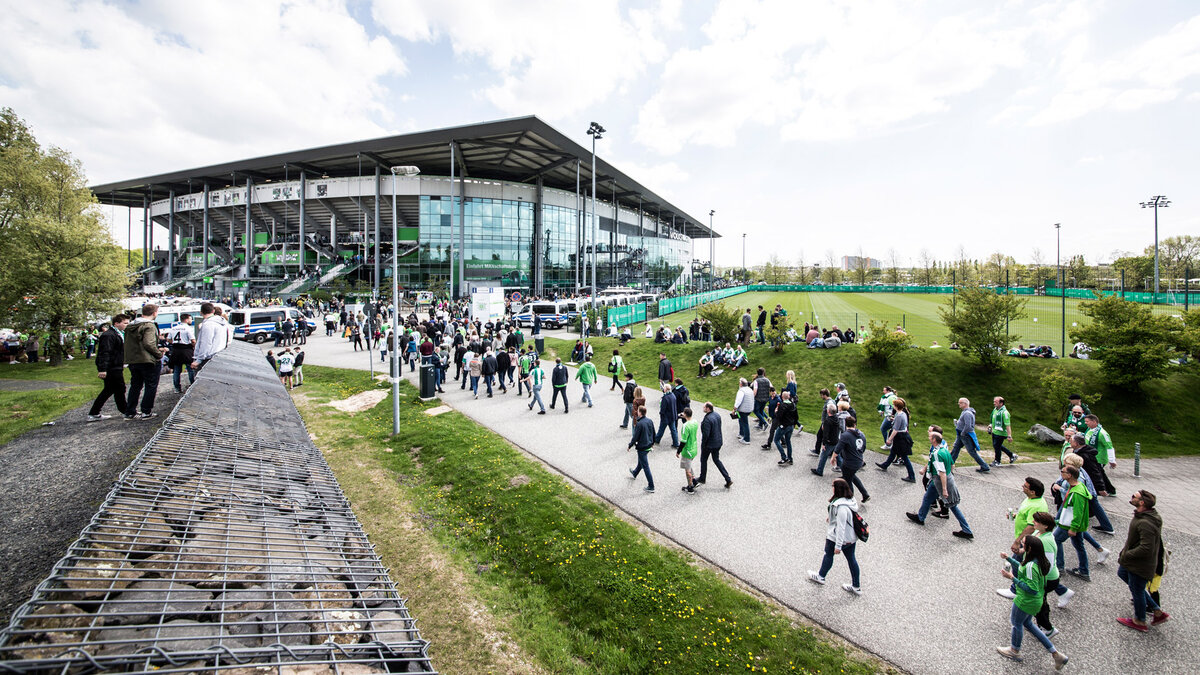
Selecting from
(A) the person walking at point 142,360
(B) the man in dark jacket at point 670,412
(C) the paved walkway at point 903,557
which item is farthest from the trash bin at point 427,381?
(B) the man in dark jacket at point 670,412

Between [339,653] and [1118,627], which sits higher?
[339,653]

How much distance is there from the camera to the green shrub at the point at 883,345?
52.1 feet

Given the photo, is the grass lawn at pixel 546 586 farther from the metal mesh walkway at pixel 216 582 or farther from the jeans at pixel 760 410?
the jeans at pixel 760 410

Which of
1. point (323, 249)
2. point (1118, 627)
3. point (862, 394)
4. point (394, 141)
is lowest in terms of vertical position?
point (1118, 627)

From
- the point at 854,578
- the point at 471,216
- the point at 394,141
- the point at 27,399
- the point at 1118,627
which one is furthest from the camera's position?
the point at 471,216

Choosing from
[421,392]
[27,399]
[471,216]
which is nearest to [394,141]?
[471,216]

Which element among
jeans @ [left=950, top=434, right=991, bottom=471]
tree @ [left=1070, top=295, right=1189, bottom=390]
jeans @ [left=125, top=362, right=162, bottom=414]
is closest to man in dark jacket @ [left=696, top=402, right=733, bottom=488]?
jeans @ [left=950, top=434, right=991, bottom=471]

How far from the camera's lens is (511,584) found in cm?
605

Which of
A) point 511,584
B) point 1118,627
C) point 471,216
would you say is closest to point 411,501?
point 511,584

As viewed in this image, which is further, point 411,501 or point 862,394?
point 862,394

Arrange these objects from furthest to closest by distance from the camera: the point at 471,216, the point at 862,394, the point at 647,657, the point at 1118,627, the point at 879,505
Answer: the point at 471,216 → the point at 862,394 → the point at 879,505 → the point at 1118,627 → the point at 647,657

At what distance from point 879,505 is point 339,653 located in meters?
8.58

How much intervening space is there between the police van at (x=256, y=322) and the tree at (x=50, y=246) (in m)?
5.18

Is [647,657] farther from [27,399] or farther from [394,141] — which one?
[394,141]
